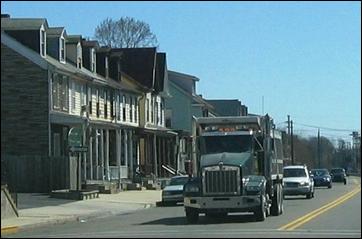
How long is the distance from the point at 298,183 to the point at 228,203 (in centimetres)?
→ 1928

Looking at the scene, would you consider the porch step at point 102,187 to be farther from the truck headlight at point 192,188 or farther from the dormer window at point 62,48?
the truck headlight at point 192,188

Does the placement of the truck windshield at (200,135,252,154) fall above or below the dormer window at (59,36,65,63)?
below

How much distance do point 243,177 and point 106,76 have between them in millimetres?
34030

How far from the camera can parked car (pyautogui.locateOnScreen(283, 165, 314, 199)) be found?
1674 inches

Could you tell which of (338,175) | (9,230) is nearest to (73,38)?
(9,230)

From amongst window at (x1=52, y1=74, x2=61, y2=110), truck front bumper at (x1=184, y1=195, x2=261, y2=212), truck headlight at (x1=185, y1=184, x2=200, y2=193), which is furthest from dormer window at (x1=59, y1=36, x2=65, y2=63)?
truck front bumper at (x1=184, y1=195, x2=261, y2=212)

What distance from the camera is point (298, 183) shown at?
141 ft

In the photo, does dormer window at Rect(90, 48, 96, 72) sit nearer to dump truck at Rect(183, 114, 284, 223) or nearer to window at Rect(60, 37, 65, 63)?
Result: window at Rect(60, 37, 65, 63)

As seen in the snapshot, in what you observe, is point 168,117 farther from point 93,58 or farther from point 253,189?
point 253,189

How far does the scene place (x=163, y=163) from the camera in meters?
65.9

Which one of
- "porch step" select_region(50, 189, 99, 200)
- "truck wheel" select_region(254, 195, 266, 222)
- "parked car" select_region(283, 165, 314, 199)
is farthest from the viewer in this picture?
"parked car" select_region(283, 165, 314, 199)

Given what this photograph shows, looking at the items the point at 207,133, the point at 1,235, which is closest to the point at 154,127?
the point at 207,133

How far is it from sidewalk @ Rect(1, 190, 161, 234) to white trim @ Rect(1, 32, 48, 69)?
744 centimetres

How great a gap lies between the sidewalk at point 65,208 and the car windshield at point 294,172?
7089 millimetres
